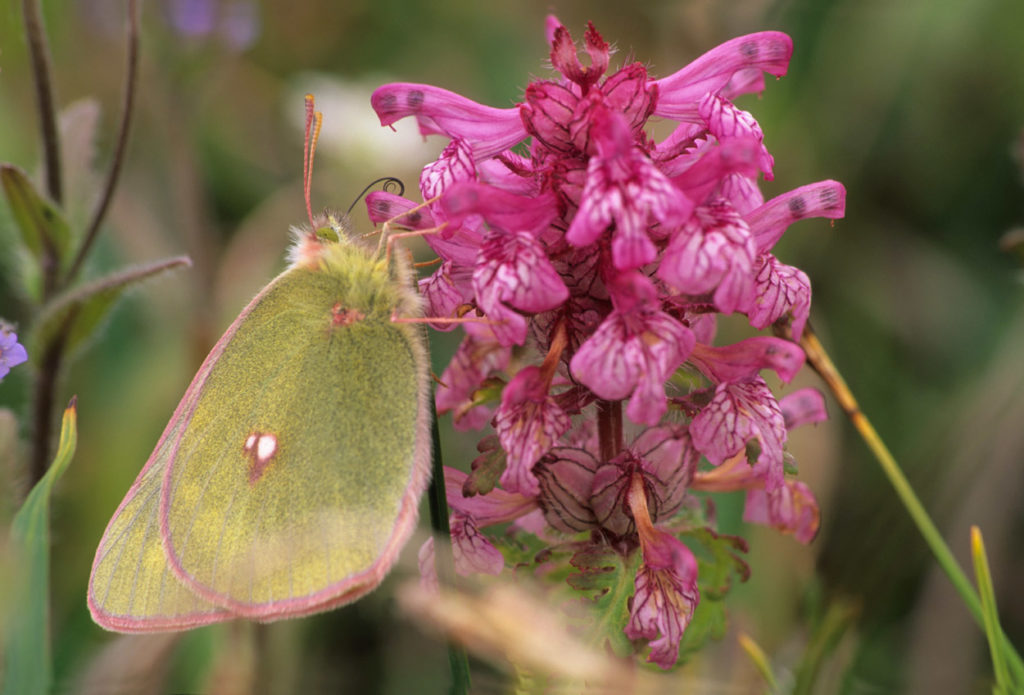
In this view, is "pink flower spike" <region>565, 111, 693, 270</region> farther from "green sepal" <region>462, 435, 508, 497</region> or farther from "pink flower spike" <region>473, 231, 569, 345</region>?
"green sepal" <region>462, 435, 508, 497</region>

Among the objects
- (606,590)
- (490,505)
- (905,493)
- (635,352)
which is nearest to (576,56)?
(635,352)

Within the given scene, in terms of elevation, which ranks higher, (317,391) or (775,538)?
(317,391)

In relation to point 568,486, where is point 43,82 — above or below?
above

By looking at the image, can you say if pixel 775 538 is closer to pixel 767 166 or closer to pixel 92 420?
pixel 767 166

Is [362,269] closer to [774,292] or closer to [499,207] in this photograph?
[499,207]

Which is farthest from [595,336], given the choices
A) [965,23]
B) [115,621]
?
[965,23]

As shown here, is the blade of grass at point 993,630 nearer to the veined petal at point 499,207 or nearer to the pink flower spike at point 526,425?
the pink flower spike at point 526,425

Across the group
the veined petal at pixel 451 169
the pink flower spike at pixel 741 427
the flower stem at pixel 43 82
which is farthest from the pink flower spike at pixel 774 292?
the flower stem at pixel 43 82
